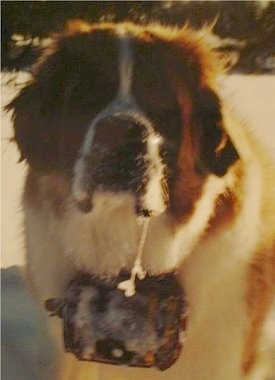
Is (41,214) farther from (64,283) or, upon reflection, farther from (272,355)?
(272,355)

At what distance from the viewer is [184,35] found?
0.92m

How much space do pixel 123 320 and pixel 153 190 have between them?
0.63ft

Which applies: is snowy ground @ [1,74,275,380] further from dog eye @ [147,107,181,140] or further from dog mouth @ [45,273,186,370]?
dog eye @ [147,107,181,140]

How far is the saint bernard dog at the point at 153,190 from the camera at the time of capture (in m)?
0.91

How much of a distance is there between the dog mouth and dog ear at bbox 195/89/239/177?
175 millimetres

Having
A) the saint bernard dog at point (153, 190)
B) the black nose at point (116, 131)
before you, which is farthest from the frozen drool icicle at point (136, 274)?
the black nose at point (116, 131)

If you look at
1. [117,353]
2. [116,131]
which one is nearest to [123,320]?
[117,353]

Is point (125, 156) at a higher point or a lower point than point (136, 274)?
higher

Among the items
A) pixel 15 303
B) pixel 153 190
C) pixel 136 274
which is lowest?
pixel 15 303

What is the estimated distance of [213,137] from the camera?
3.00ft

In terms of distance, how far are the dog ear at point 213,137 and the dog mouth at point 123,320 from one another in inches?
6.9

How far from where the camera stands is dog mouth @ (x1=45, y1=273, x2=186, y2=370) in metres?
0.93

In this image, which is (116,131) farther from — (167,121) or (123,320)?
(123,320)

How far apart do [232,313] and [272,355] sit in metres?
0.08
